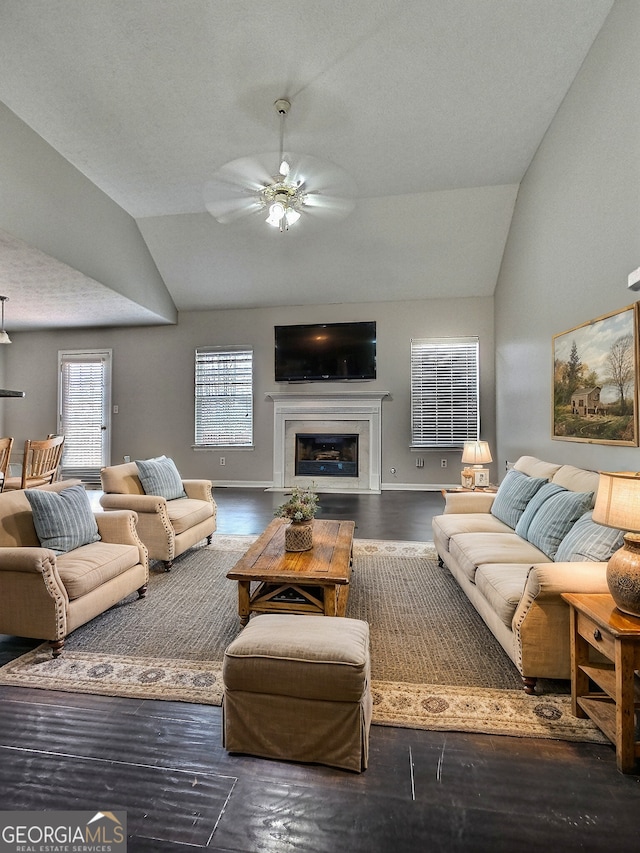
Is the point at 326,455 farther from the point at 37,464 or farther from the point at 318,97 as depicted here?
the point at 318,97

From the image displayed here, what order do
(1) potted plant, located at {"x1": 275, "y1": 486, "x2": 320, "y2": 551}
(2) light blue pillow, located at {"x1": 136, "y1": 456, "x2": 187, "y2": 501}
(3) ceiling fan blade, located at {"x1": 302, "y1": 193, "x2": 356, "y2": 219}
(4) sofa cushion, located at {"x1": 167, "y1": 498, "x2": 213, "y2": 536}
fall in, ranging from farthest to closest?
1. (2) light blue pillow, located at {"x1": 136, "y1": 456, "x2": 187, "y2": 501}
2. (4) sofa cushion, located at {"x1": 167, "y1": 498, "x2": 213, "y2": 536}
3. (3) ceiling fan blade, located at {"x1": 302, "y1": 193, "x2": 356, "y2": 219}
4. (1) potted plant, located at {"x1": 275, "y1": 486, "x2": 320, "y2": 551}

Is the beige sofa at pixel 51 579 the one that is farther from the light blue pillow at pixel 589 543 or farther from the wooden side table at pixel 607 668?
the light blue pillow at pixel 589 543

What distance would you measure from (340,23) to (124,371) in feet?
20.9

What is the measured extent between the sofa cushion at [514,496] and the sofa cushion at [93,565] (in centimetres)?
277

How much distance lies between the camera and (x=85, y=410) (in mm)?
7895

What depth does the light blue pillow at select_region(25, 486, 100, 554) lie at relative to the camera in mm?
2562

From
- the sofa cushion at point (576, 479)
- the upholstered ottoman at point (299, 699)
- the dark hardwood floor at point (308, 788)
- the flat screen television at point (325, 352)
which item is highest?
the flat screen television at point (325, 352)

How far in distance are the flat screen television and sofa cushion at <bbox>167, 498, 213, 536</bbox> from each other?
3.62 meters

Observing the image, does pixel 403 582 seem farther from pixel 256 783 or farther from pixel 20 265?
pixel 20 265

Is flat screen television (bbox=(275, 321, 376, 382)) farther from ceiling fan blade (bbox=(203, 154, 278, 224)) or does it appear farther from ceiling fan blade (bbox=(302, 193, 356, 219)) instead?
ceiling fan blade (bbox=(203, 154, 278, 224))

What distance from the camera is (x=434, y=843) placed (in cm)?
124

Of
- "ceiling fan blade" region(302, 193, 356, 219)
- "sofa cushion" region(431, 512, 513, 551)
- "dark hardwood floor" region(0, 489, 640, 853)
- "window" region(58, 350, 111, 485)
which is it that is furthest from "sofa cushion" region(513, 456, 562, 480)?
"window" region(58, 350, 111, 485)

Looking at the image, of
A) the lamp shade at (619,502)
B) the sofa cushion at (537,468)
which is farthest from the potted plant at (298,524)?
the sofa cushion at (537,468)

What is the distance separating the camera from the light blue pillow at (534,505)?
2877 mm
